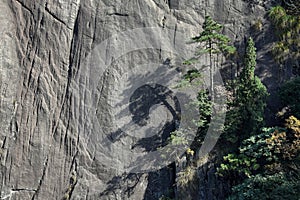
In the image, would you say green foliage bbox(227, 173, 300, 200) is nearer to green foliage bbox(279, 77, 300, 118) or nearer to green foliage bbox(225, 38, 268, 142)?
green foliage bbox(225, 38, 268, 142)

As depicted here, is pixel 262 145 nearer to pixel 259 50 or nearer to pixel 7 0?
pixel 259 50

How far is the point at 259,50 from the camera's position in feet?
48.5

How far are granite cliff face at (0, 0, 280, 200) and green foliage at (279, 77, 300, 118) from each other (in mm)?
1165

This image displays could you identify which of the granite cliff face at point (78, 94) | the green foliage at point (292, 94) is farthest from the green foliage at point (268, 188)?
the green foliage at point (292, 94)

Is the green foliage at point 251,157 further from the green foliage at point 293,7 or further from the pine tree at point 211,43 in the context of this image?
the green foliage at point 293,7

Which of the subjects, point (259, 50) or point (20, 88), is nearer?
point (20, 88)

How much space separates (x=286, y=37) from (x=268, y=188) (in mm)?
6963

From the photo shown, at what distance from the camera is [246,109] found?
1279 centimetres

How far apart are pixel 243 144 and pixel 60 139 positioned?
6.64 m

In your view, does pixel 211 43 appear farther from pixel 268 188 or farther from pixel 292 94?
pixel 268 188

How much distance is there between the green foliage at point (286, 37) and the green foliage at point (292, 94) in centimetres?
162

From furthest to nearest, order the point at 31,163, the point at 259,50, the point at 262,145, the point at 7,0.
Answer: the point at 259,50, the point at 7,0, the point at 31,163, the point at 262,145

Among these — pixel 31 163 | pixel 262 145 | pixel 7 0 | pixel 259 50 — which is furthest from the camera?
pixel 259 50

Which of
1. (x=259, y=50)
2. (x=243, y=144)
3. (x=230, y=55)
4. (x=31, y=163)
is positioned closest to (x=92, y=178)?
(x=31, y=163)
